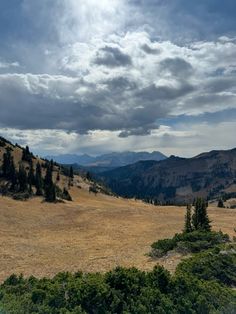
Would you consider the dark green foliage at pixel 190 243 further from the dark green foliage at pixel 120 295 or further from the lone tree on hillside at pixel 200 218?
the dark green foliage at pixel 120 295

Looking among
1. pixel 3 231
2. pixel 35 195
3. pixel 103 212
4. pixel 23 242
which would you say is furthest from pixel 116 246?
pixel 35 195

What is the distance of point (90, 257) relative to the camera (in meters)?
37.0

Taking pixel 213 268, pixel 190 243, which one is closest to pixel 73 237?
pixel 190 243

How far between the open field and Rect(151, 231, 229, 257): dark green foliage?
1.63 meters

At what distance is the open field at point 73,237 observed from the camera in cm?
3431

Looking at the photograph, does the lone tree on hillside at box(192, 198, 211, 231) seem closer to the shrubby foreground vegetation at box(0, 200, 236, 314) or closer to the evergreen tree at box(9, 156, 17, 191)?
the shrubby foreground vegetation at box(0, 200, 236, 314)

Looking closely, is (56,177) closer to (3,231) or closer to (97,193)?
(97,193)

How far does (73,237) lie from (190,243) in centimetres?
1734

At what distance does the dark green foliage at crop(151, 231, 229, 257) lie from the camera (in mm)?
37375

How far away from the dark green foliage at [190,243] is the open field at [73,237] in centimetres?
163

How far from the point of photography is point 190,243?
1483 inches

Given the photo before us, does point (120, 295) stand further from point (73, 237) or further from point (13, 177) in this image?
point (13, 177)

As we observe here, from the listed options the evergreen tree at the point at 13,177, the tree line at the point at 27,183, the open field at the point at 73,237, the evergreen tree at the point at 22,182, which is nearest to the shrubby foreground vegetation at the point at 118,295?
the open field at the point at 73,237

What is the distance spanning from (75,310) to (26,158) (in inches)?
4719
